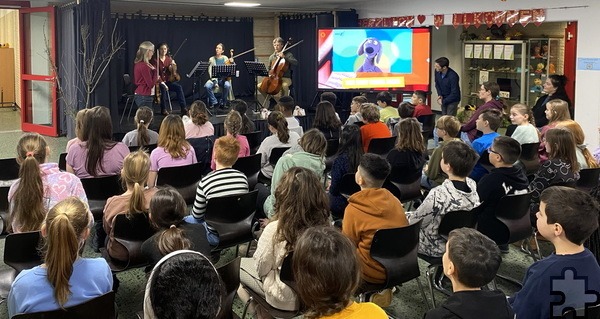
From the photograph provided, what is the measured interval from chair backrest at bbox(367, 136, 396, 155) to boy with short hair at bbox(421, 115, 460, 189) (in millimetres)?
751

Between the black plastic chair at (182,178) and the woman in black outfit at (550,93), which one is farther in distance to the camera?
the woman in black outfit at (550,93)

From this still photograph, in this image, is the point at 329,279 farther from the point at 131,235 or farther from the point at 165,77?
the point at 165,77

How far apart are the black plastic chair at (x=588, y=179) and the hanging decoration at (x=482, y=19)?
513 centimetres

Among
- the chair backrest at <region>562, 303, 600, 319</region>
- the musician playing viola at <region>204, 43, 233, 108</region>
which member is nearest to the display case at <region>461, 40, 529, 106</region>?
the musician playing viola at <region>204, 43, 233, 108</region>

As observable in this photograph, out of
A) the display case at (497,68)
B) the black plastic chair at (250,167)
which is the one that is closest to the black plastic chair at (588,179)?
the black plastic chair at (250,167)

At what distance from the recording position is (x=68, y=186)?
11.8ft

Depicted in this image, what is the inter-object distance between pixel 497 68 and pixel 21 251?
34.8 ft

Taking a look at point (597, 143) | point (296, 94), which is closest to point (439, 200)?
point (597, 143)

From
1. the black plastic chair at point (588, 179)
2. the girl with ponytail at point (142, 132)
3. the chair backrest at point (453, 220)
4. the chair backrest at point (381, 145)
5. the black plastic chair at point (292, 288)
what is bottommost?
the black plastic chair at point (292, 288)

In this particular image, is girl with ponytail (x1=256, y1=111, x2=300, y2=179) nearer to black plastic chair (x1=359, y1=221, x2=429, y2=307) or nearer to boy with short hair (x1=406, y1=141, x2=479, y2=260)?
boy with short hair (x1=406, y1=141, x2=479, y2=260)

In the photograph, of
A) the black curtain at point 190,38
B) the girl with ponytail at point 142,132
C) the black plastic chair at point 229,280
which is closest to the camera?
the black plastic chair at point 229,280

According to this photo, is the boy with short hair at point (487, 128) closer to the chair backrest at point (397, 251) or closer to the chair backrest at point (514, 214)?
the chair backrest at point (514, 214)

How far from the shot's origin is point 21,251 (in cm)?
302

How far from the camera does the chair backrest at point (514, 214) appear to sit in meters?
3.73
